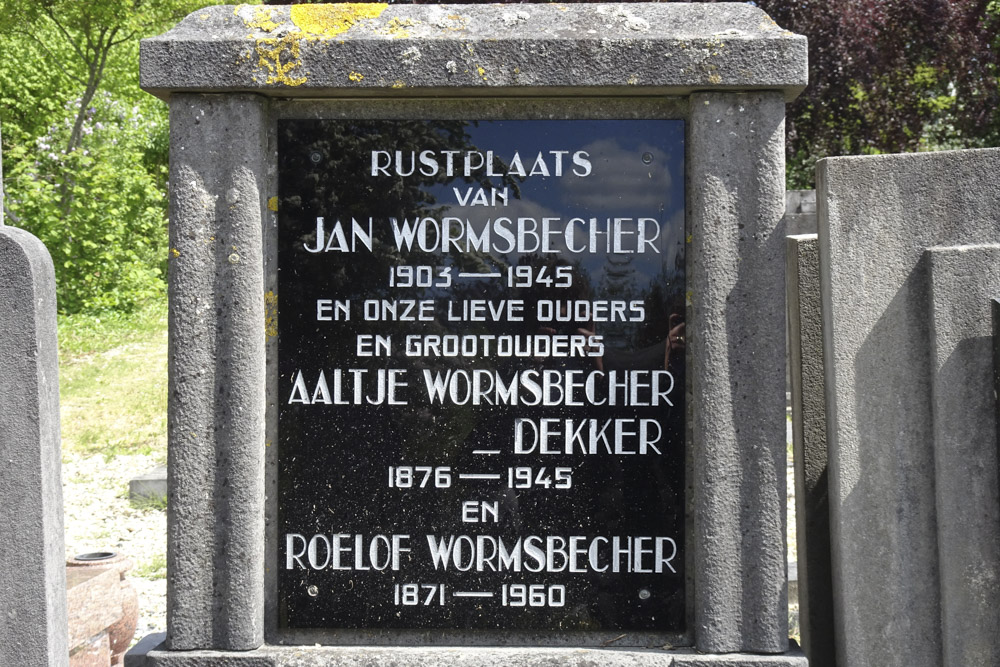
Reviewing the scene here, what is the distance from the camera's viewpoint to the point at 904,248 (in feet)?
7.91

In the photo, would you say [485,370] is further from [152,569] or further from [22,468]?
[152,569]

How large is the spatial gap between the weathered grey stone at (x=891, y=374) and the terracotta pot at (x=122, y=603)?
9.51 feet

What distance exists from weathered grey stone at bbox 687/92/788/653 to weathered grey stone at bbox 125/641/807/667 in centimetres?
5

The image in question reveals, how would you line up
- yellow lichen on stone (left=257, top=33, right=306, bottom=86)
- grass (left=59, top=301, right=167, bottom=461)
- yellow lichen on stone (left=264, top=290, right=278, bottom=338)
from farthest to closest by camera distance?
grass (left=59, top=301, right=167, bottom=461)
yellow lichen on stone (left=264, top=290, right=278, bottom=338)
yellow lichen on stone (left=257, top=33, right=306, bottom=86)

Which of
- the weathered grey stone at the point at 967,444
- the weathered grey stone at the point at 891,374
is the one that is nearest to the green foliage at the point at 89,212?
the weathered grey stone at the point at 891,374

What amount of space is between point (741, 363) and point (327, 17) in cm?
140

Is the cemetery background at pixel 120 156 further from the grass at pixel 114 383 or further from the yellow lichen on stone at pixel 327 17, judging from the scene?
the yellow lichen on stone at pixel 327 17

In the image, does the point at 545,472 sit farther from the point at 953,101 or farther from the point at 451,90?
the point at 953,101

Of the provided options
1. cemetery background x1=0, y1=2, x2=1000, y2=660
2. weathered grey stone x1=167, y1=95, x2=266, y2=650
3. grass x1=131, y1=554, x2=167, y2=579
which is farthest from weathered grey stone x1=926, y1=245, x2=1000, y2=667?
cemetery background x1=0, y1=2, x2=1000, y2=660

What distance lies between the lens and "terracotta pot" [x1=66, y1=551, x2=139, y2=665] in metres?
3.96

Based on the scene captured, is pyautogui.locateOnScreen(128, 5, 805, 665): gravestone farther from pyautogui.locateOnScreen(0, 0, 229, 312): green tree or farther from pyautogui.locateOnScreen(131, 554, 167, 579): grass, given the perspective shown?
pyautogui.locateOnScreen(0, 0, 229, 312): green tree

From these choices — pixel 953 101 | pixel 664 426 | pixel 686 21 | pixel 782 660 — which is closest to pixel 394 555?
pixel 664 426

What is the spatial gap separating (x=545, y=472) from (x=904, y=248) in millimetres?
1080

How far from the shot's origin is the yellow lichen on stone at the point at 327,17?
249 cm
